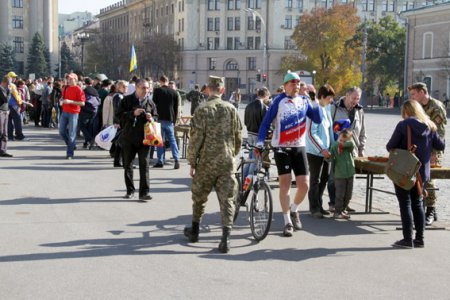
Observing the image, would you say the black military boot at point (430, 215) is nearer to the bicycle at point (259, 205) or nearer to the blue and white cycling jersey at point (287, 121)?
the blue and white cycling jersey at point (287, 121)

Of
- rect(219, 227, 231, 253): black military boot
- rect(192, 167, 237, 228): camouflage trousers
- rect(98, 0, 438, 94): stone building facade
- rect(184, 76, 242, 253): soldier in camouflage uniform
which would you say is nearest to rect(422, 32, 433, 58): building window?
rect(98, 0, 438, 94): stone building facade

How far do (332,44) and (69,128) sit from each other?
61.0 m

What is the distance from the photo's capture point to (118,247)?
24.6ft

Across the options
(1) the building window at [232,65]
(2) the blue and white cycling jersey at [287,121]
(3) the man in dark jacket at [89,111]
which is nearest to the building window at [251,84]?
(1) the building window at [232,65]

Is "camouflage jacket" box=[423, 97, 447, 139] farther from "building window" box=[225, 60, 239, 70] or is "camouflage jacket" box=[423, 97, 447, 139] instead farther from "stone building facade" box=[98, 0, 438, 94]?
"building window" box=[225, 60, 239, 70]

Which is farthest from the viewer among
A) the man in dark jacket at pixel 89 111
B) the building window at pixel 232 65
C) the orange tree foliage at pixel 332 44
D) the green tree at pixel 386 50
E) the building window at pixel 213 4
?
the building window at pixel 213 4

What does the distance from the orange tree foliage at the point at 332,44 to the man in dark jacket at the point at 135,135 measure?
64269 millimetres

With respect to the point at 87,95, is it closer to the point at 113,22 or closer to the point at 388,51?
the point at 388,51

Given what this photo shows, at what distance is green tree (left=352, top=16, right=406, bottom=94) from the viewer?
78562 millimetres

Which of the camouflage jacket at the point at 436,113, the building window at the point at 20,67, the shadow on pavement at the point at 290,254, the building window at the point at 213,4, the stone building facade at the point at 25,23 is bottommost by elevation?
the shadow on pavement at the point at 290,254

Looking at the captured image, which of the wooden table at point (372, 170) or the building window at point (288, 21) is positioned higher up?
the building window at point (288, 21)

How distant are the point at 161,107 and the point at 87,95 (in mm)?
4624

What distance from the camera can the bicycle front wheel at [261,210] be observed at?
7.80m

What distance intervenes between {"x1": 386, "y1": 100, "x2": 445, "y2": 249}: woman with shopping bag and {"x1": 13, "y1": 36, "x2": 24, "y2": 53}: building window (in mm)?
105252
